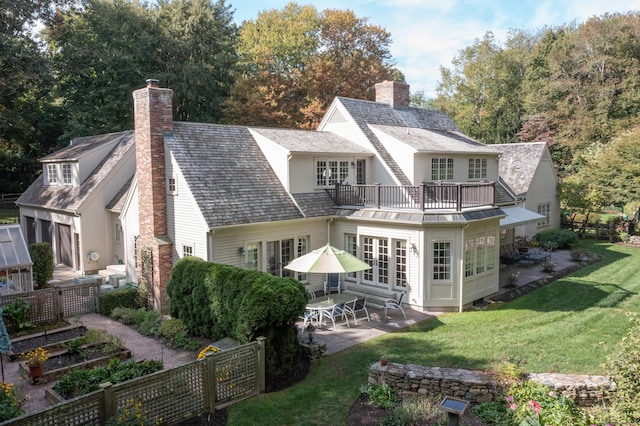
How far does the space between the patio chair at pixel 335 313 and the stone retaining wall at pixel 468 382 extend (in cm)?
430

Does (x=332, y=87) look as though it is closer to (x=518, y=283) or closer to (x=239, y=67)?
(x=239, y=67)

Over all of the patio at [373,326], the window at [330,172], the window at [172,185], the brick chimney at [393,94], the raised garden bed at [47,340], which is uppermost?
the brick chimney at [393,94]

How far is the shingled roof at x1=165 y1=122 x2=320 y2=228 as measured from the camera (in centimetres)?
1666

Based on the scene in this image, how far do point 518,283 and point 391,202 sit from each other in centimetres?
706

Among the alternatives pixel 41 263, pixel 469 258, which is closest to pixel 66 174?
pixel 41 263

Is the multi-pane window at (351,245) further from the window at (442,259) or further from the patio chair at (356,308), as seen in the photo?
the window at (442,259)

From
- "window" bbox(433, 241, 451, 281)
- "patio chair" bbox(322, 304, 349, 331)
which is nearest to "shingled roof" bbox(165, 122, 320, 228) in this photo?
"patio chair" bbox(322, 304, 349, 331)

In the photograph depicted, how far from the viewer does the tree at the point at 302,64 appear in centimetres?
3912

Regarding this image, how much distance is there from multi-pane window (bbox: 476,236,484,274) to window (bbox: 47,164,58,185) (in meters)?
23.9

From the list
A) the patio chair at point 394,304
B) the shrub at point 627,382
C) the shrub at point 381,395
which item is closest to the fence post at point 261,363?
the shrub at point 381,395

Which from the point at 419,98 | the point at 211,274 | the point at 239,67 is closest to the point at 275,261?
the point at 211,274

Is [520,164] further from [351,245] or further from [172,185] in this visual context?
[172,185]

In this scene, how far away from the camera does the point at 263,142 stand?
20.1 m

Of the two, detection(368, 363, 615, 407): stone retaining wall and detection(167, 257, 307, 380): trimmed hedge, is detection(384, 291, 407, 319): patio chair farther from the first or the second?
detection(368, 363, 615, 407): stone retaining wall
